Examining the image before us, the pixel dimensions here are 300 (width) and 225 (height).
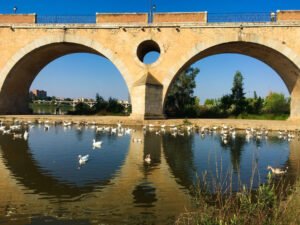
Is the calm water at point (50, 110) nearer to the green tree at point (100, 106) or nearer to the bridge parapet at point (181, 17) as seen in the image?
the green tree at point (100, 106)

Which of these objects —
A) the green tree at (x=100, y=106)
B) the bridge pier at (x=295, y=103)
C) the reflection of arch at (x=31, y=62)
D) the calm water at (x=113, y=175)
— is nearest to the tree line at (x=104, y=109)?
the green tree at (x=100, y=106)

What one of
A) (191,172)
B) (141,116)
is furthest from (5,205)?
(141,116)

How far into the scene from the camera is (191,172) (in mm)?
10750

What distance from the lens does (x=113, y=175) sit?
1002 centimetres

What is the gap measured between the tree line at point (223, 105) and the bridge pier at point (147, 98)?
276 inches

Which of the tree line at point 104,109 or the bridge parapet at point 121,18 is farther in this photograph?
the tree line at point 104,109

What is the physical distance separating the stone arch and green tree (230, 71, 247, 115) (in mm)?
6289

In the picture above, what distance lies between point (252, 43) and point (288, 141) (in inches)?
520

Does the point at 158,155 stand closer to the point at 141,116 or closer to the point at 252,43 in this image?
the point at 141,116

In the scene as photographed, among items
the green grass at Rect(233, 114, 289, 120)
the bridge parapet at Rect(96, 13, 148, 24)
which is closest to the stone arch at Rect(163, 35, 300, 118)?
the green grass at Rect(233, 114, 289, 120)

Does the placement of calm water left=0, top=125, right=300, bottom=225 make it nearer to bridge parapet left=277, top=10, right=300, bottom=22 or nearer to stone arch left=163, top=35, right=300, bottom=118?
stone arch left=163, top=35, right=300, bottom=118

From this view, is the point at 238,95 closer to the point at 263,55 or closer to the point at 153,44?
the point at 263,55

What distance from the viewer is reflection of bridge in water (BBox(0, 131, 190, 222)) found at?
6.85 metres

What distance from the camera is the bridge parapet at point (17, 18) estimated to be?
111 feet
